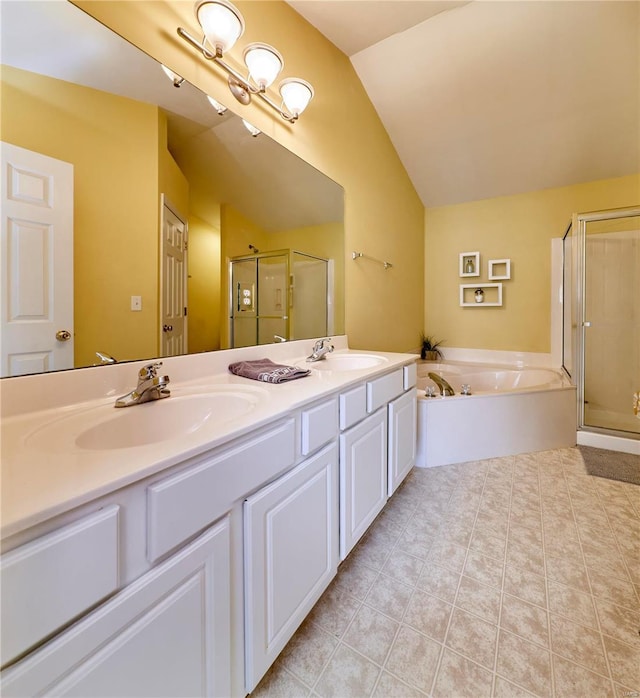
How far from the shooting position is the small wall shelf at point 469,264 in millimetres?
3439

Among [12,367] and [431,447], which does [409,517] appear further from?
[12,367]

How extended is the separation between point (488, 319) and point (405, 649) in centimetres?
325

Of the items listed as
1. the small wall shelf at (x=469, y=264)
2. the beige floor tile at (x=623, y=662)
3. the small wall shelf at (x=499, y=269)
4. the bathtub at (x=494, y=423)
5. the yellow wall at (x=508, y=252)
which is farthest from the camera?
the small wall shelf at (x=469, y=264)

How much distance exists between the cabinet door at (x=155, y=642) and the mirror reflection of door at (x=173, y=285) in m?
0.70

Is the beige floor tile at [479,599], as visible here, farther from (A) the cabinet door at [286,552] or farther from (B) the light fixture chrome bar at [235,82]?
(B) the light fixture chrome bar at [235,82]

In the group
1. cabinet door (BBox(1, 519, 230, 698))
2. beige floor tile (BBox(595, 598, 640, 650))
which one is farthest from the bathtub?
cabinet door (BBox(1, 519, 230, 698))

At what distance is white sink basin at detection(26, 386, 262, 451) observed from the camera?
0.66 m

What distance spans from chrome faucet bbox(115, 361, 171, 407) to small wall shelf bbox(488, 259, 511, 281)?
3.53 meters

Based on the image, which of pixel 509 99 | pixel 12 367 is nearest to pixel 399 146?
pixel 509 99

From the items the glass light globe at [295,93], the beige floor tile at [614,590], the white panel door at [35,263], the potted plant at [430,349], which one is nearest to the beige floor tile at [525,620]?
the beige floor tile at [614,590]

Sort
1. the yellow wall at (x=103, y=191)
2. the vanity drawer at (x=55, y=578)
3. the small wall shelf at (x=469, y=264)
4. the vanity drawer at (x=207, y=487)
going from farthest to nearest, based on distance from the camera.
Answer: the small wall shelf at (x=469, y=264), the yellow wall at (x=103, y=191), the vanity drawer at (x=207, y=487), the vanity drawer at (x=55, y=578)

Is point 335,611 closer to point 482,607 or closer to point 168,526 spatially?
point 482,607

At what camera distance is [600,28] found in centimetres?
195

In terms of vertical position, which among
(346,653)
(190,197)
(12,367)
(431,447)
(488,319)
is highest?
(190,197)
